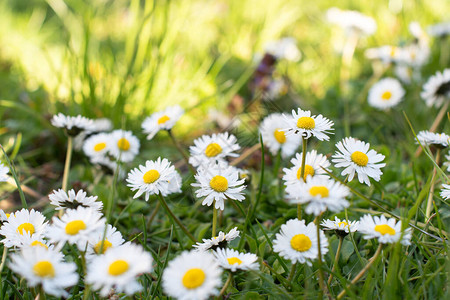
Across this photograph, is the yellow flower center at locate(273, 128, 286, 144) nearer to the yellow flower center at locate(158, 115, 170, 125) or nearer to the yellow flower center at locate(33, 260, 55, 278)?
the yellow flower center at locate(158, 115, 170, 125)

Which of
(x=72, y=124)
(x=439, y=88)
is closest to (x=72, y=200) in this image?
(x=72, y=124)

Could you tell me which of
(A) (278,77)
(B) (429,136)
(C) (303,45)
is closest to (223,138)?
(B) (429,136)

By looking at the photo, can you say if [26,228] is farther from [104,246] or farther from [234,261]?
[234,261]

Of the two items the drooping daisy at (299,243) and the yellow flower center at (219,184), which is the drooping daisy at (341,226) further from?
the yellow flower center at (219,184)

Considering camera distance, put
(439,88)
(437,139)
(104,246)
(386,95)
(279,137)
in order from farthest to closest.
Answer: (386,95) → (439,88) → (279,137) → (437,139) → (104,246)

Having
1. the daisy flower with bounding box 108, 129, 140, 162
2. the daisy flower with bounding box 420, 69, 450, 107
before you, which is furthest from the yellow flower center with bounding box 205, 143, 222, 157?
the daisy flower with bounding box 420, 69, 450, 107

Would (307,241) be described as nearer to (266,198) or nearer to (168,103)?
(266,198)
